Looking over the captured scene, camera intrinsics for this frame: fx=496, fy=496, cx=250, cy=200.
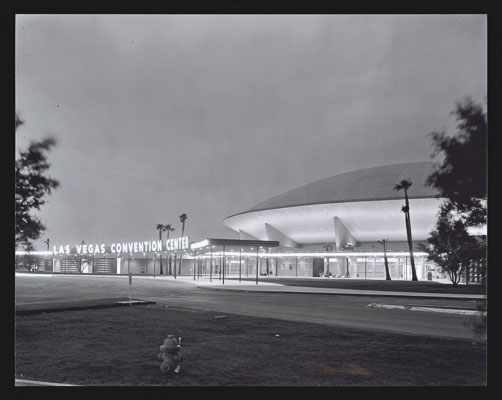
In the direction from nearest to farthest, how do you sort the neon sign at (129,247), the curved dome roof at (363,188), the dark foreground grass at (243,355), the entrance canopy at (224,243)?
1. the dark foreground grass at (243,355)
2. the entrance canopy at (224,243)
3. the neon sign at (129,247)
4. the curved dome roof at (363,188)

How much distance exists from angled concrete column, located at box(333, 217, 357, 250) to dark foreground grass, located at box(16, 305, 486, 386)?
70.3 m

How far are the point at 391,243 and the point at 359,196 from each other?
10047mm

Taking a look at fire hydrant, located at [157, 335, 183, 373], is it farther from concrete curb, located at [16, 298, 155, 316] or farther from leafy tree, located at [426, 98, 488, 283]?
concrete curb, located at [16, 298, 155, 316]

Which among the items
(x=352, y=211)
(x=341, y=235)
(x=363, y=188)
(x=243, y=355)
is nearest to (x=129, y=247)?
(x=341, y=235)

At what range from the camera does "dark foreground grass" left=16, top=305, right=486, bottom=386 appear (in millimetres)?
8617

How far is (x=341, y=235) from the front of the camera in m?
85.7

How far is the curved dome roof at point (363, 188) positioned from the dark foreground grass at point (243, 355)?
6834 cm

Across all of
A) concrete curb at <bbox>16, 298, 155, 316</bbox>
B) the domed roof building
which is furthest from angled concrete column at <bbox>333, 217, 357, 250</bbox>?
concrete curb at <bbox>16, 298, 155, 316</bbox>

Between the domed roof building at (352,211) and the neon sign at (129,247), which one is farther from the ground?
the domed roof building at (352,211)

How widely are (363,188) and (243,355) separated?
8056 centimetres

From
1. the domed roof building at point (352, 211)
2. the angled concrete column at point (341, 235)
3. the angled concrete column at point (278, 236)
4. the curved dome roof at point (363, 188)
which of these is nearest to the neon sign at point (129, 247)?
the domed roof building at point (352, 211)

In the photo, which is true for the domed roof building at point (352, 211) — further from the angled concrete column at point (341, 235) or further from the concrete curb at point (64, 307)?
the concrete curb at point (64, 307)

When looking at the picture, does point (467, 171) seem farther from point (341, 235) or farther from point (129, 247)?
point (341, 235)

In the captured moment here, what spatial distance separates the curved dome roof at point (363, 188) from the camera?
268ft
